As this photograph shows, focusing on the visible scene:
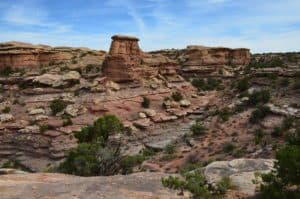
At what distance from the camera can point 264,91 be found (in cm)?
3092

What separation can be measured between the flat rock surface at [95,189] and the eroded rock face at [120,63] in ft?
84.4

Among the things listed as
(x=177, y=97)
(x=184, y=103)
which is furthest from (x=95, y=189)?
(x=177, y=97)

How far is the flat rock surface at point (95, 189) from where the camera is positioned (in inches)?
435

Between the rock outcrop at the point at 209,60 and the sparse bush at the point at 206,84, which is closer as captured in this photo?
the sparse bush at the point at 206,84

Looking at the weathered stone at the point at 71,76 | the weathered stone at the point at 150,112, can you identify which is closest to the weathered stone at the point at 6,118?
the weathered stone at the point at 71,76

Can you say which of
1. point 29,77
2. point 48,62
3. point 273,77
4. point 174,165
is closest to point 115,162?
point 174,165

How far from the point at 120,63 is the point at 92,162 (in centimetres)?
2066

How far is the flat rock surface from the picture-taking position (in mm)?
11047

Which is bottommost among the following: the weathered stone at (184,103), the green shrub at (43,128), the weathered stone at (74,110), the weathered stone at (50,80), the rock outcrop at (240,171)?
the green shrub at (43,128)

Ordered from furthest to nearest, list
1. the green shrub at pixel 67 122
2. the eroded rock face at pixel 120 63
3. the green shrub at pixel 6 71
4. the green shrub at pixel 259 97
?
the green shrub at pixel 6 71
the eroded rock face at pixel 120 63
the green shrub at pixel 67 122
the green shrub at pixel 259 97

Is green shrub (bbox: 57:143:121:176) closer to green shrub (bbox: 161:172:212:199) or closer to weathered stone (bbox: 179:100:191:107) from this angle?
green shrub (bbox: 161:172:212:199)

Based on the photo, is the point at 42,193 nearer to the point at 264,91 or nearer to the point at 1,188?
the point at 1,188

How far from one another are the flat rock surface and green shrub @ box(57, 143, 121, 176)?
5.26 meters

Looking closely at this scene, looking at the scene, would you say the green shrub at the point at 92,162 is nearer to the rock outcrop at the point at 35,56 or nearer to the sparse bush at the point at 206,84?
the rock outcrop at the point at 35,56
